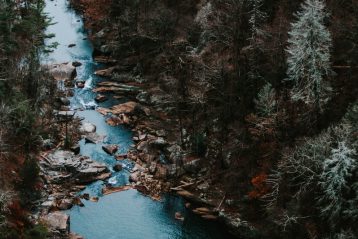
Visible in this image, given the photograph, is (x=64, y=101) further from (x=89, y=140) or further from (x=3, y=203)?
(x=3, y=203)

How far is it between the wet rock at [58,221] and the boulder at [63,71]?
3060 centimetres

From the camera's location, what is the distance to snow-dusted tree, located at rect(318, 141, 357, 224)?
36.3m

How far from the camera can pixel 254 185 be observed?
47.4m

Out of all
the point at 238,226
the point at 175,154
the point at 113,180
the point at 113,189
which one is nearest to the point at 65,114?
the point at 113,180

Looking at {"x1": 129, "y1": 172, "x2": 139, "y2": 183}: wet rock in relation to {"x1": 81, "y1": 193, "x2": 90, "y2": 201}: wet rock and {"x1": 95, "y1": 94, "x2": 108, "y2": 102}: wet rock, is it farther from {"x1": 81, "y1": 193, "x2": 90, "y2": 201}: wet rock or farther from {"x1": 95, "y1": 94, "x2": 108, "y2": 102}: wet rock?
{"x1": 95, "y1": 94, "x2": 108, "y2": 102}: wet rock

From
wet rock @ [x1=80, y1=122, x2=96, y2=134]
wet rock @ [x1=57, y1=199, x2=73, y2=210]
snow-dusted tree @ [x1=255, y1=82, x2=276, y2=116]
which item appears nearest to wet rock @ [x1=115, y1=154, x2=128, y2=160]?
wet rock @ [x1=80, y1=122, x2=96, y2=134]

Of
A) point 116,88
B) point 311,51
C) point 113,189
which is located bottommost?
point 113,189

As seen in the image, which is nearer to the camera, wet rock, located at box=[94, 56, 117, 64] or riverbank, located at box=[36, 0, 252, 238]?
riverbank, located at box=[36, 0, 252, 238]

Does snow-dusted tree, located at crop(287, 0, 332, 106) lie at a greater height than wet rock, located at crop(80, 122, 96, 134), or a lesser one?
greater

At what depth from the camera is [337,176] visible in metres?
36.3

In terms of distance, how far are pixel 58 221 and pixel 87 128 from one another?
18.2 meters

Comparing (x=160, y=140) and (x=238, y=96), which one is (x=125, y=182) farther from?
(x=238, y=96)

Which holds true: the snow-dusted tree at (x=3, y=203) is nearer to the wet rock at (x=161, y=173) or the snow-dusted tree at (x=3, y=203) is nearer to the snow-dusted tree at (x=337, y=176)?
the wet rock at (x=161, y=173)

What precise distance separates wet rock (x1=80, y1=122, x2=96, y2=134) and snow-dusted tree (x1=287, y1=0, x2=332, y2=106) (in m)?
27.8
